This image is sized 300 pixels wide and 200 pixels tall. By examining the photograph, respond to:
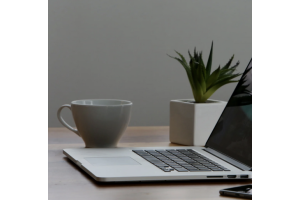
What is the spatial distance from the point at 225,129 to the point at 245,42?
236 cm

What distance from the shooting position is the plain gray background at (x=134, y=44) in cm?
282

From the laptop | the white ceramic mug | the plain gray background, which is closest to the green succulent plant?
the laptop

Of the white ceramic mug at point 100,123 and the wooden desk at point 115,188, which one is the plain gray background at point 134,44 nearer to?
the white ceramic mug at point 100,123

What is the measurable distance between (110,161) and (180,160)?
0.42ft

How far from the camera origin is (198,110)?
0.96 metres

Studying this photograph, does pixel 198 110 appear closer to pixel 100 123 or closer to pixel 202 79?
pixel 202 79

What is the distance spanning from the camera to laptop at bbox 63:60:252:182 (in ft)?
2.01

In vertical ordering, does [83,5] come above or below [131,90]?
above

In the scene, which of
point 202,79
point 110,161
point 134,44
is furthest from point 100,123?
point 134,44
